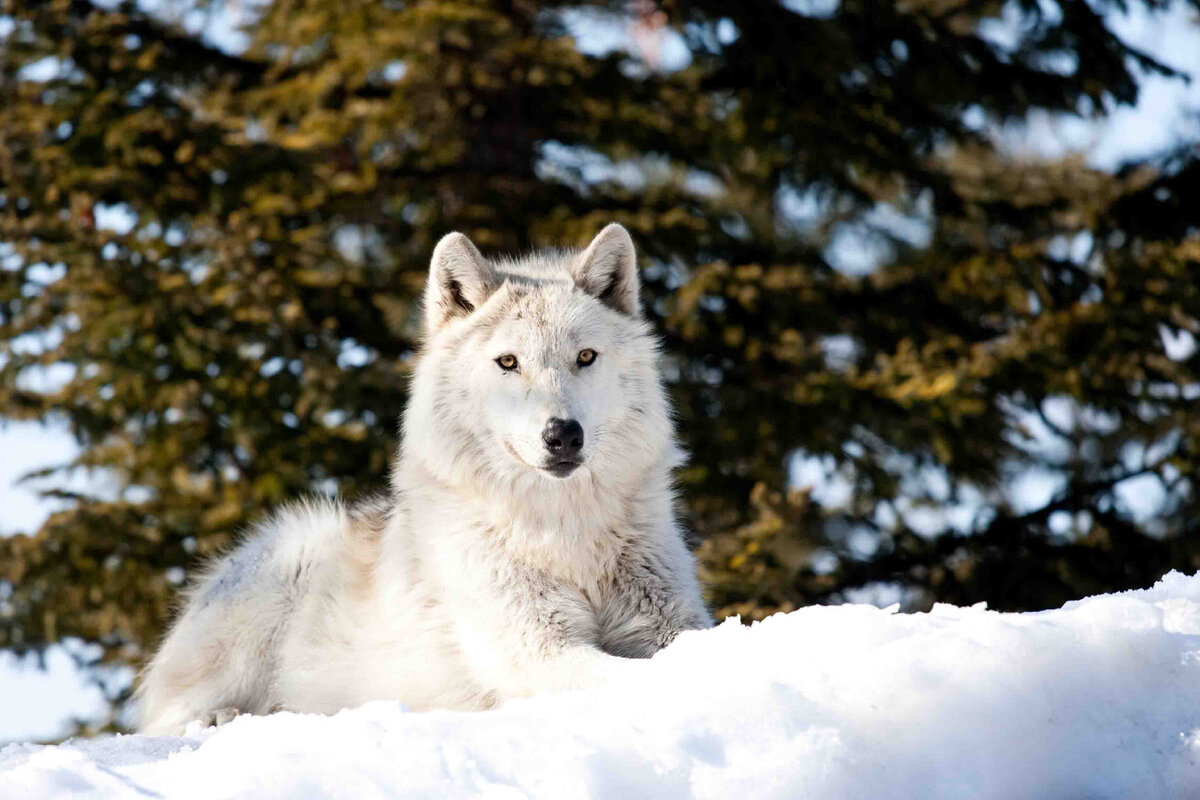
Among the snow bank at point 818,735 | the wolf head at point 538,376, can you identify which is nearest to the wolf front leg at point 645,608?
the wolf head at point 538,376

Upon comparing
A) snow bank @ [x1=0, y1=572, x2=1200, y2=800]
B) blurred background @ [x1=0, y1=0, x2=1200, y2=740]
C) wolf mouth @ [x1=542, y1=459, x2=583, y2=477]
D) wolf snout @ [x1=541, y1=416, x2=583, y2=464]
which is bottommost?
blurred background @ [x1=0, y1=0, x2=1200, y2=740]

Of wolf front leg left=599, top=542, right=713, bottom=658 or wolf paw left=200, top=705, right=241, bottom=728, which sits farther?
wolf paw left=200, top=705, right=241, bottom=728

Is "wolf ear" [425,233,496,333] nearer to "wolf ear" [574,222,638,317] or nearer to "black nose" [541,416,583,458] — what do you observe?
"wolf ear" [574,222,638,317]

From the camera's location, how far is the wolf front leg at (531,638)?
433cm

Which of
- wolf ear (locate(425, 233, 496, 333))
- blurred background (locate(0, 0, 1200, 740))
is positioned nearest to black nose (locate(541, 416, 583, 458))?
wolf ear (locate(425, 233, 496, 333))

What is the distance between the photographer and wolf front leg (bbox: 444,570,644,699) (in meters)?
4.33

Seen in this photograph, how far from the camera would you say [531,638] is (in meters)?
4.46

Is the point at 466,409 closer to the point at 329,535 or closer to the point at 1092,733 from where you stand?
the point at 329,535

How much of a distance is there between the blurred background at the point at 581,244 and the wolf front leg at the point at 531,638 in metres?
4.33

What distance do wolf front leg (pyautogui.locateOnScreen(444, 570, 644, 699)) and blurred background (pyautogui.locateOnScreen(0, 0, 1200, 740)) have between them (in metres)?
4.33

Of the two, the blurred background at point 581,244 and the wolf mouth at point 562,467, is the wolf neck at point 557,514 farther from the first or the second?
the blurred background at point 581,244

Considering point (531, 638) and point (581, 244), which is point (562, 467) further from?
point (581, 244)

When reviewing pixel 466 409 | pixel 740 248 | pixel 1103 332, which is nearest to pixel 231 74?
pixel 740 248

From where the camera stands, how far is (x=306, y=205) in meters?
10.1
